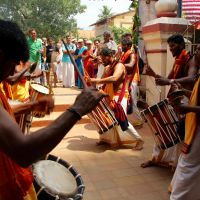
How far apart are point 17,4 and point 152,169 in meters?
36.2

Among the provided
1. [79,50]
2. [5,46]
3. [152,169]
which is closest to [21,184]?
[5,46]

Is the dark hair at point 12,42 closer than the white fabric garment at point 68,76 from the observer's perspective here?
Yes

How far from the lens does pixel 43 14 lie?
1491 inches

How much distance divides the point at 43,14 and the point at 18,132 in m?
38.1

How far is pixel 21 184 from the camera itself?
178 centimetres

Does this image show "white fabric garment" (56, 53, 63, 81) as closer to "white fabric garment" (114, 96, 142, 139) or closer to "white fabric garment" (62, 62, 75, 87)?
"white fabric garment" (62, 62, 75, 87)

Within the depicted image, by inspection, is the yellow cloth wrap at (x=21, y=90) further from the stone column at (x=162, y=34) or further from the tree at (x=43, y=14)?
the tree at (x=43, y=14)

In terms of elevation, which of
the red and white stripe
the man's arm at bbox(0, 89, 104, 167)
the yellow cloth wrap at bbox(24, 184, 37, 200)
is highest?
the red and white stripe

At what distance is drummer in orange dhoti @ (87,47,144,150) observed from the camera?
533 centimetres

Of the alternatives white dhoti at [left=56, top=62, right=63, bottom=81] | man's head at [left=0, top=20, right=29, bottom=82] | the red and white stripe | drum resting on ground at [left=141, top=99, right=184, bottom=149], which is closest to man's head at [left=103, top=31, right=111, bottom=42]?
the red and white stripe

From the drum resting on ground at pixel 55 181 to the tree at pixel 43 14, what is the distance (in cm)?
3499

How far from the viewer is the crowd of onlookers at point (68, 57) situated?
31.7 ft

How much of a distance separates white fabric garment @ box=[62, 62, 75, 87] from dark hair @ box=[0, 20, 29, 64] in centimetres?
1070

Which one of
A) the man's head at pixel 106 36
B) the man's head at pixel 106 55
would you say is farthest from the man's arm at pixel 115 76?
the man's head at pixel 106 36
